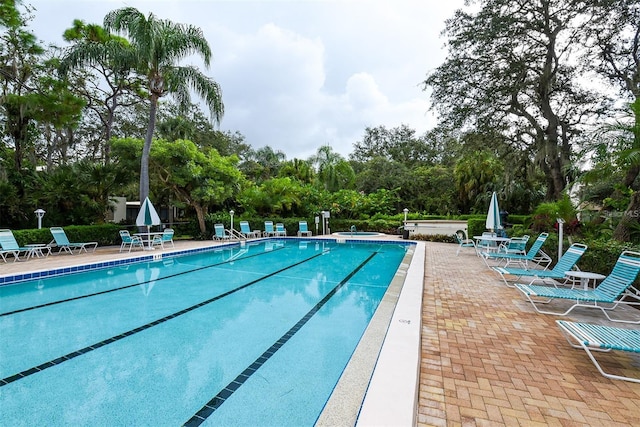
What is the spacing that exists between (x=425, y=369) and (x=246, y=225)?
14606mm

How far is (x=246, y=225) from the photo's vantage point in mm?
16656

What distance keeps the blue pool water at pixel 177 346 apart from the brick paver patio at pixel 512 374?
40.5 inches

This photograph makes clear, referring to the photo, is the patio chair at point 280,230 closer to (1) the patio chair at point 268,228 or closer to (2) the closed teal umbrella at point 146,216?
(1) the patio chair at point 268,228

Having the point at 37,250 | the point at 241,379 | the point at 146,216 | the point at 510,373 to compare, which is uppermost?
the point at 146,216

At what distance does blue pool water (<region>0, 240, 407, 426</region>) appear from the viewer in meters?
2.71

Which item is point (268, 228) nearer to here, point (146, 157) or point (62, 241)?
point (146, 157)

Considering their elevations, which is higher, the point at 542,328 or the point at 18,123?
the point at 18,123

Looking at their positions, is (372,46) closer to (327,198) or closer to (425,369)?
(327,198)

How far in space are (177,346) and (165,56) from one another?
11820 millimetres

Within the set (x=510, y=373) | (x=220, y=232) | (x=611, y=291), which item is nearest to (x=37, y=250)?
(x=220, y=232)

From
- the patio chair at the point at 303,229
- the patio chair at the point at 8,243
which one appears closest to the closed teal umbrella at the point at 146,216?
the patio chair at the point at 8,243

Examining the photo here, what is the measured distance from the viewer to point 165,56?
1205 centimetres

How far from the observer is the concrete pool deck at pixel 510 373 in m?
2.24

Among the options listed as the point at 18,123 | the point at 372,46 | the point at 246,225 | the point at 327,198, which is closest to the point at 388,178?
the point at 327,198
